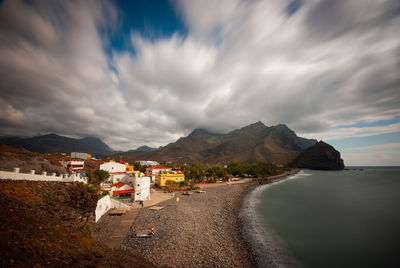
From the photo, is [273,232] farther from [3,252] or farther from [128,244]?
[3,252]

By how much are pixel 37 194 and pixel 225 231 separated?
938 inches

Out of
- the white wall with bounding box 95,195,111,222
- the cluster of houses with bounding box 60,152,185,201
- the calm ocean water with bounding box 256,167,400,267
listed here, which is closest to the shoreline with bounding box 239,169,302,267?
the calm ocean water with bounding box 256,167,400,267

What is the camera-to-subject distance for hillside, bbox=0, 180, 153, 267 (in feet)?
25.3

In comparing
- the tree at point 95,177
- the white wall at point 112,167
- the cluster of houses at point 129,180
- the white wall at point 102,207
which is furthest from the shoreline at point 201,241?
the white wall at point 112,167

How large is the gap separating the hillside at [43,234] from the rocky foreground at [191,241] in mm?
2943

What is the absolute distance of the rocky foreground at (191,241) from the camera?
15875 millimetres

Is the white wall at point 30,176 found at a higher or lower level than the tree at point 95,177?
higher

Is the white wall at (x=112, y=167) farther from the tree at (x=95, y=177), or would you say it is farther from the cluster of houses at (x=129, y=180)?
the tree at (x=95, y=177)

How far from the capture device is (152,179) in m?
65.7

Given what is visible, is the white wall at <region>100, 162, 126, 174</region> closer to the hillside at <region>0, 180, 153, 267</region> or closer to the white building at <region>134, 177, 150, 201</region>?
the white building at <region>134, 177, 150, 201</region>

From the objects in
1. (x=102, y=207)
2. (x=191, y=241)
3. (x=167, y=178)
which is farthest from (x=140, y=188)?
(x=167, y=178)

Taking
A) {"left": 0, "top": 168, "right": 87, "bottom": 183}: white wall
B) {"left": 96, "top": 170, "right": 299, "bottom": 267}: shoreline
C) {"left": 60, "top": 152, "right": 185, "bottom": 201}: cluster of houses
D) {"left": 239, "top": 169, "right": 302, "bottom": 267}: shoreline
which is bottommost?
{"left": 239, "top": 169, "right": 302, "bottom": 267}: shoreline

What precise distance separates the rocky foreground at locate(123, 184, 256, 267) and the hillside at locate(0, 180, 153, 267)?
294cm

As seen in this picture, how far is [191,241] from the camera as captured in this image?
1909 centimetres
